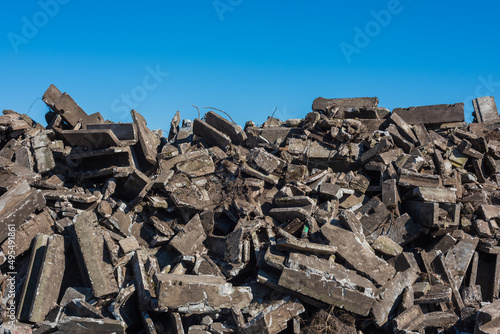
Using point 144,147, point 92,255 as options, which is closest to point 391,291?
point 92,255

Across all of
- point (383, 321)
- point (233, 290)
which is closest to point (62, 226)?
point (233, 290)

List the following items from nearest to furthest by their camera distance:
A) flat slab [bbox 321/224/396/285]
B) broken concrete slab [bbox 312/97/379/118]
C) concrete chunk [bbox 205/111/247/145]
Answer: flat slab [bbox 321/224/396/285] < concrete chunk [bbox 205/111/247/145] < broken concrete slab [bbox 312/97/379/118]

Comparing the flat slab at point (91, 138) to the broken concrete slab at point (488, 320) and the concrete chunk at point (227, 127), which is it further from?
the broken concrete slab at point (488, 320)

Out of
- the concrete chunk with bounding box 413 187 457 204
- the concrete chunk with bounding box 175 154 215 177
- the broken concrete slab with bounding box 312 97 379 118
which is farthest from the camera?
the broken concrete slab with bounding box 312 97 379 118

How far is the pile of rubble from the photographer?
6246 mm

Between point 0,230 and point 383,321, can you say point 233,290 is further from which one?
point 0,230

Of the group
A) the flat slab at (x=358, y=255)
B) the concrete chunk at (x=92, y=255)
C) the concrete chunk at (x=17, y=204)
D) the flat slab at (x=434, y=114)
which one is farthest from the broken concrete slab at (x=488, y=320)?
the concrete chunk at (x=17, y=204)

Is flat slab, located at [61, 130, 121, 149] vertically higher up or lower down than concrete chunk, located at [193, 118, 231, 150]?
lower down

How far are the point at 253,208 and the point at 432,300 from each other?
367 cm

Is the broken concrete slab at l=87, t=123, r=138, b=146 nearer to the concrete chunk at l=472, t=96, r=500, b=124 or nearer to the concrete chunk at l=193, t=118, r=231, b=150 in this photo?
the concrete chunk at l=193, t=118, r=231, b=150

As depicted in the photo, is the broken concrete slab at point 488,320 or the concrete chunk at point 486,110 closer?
the broken concrete slab at point 488,320

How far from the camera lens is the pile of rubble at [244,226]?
625 cm

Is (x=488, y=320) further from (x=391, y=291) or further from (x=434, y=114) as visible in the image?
(x=434, y=114)

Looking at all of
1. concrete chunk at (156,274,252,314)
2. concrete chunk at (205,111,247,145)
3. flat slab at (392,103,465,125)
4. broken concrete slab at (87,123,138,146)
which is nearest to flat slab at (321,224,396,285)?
concrete chunk at (156,274,252,314)
